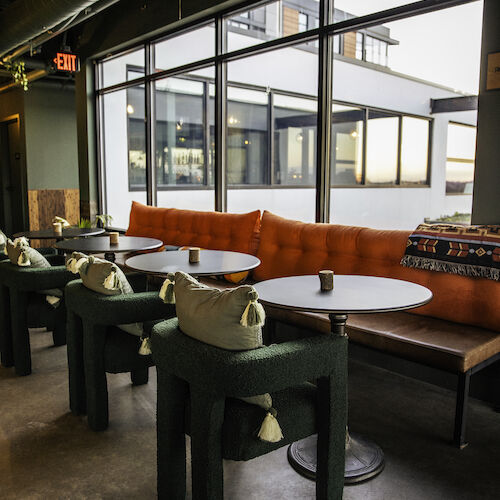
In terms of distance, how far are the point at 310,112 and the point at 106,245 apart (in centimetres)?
202

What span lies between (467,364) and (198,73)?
438 cm

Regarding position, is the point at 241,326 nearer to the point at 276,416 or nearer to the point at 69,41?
the point at 276,416

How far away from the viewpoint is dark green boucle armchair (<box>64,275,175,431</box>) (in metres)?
2.56

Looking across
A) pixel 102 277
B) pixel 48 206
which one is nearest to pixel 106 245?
pixel 102 277

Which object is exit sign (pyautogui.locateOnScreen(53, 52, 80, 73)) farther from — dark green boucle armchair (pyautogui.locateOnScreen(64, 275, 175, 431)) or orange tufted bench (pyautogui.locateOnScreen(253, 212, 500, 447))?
dark green boucle armchair (pyautogui.locateOnScreen(64, 275, 175, 431))

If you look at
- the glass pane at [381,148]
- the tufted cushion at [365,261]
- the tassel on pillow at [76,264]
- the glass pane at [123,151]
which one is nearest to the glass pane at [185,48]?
the glass pane at [123,151]


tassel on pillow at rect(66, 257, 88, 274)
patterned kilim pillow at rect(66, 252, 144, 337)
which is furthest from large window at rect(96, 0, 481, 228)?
tassel on pillow at rect(66, 257, 88, 274)

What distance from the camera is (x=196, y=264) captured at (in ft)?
9.99

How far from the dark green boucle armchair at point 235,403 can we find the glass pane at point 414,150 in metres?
2.25

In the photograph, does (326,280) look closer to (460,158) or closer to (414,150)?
(460,158)

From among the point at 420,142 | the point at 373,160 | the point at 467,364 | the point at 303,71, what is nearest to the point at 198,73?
the point at 303,71

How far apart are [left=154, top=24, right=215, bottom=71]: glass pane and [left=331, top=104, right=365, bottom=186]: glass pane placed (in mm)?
1820

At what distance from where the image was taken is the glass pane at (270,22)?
4.19 m

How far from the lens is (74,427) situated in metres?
2.73
